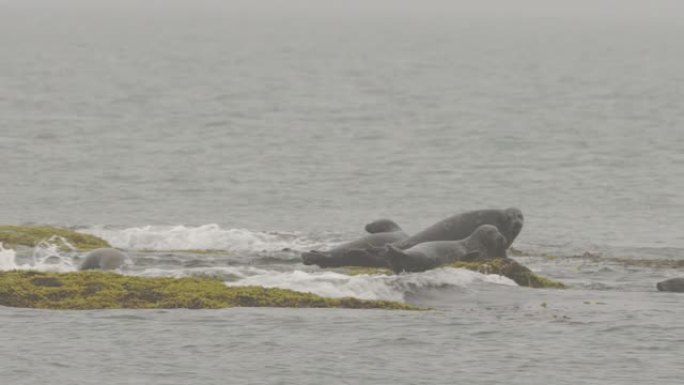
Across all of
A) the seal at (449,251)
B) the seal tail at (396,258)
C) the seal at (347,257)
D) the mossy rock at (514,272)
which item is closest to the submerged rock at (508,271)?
the mossy rock at (514,272)

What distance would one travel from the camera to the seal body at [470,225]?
30.0 metres

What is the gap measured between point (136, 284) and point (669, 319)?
23.4 ft

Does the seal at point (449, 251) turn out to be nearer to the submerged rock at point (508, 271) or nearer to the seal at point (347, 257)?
the submerged rock at point (508, 271)

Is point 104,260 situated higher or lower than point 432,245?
lower

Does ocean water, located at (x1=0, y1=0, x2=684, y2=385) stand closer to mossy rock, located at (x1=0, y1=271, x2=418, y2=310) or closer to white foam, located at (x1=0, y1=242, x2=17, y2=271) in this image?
white foam, located at (x1=0, y1=242, x2=17, y2=271)

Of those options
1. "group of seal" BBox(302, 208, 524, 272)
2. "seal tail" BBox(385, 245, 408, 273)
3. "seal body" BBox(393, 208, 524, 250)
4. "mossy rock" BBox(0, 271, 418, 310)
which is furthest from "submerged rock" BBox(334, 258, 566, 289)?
"mossy rock" BBox(0, 271, 418, 310)

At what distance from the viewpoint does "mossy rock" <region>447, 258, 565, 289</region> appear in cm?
2694

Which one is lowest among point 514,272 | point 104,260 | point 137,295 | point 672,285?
point 137,295

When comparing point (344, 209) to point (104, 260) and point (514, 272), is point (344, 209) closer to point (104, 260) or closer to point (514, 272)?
point (104, 260)

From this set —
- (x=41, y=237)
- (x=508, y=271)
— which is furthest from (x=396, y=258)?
(x=41, y=237)

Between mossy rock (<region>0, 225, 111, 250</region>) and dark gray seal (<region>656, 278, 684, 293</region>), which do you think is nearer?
dark gray seal (<region>656, 278, 684, 293</region>)

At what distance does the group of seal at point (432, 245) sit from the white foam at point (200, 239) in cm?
263

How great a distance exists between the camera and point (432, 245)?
1109 inches

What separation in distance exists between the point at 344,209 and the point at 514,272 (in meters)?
16.7
